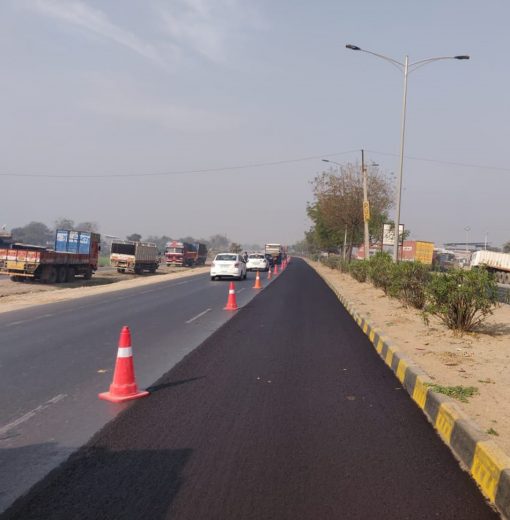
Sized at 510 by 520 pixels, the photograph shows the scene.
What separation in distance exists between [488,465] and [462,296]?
253 inches

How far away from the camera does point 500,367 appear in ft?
23.5

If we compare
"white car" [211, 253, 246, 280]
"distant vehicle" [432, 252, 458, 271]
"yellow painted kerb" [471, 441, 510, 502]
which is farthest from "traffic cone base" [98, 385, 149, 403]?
"white car" [211, 253, 246, 280]

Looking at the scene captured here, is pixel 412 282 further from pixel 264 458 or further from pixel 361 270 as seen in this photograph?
pixel 361 270

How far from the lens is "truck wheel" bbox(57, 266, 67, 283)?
28809 millimetres

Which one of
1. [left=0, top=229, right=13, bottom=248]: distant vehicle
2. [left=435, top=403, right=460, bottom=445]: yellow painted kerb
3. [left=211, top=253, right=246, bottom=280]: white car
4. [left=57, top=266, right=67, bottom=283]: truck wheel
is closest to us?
[left=435, top=403, right=460, bottom=445]: yellow painted kerb

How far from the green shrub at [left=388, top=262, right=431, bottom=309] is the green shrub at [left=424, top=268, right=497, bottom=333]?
4176 mm

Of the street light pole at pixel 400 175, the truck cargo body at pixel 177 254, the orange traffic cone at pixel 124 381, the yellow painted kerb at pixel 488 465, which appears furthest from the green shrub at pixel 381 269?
the truck cargo body at pixel 177 254

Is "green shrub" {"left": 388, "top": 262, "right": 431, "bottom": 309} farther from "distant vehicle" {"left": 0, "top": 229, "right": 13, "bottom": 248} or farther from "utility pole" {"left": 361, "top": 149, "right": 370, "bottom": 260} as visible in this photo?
"distant vehicle" {"left": 0, "top": 229, "right": 13, "bottom": 248}

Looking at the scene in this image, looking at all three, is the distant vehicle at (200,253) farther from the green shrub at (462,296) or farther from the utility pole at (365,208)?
the green shrub at (462,296)

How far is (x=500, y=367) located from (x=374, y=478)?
4252 mm

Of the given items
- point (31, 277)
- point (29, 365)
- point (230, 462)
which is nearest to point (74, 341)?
point (29, 365)

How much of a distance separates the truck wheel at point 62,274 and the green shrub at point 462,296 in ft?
→ 76.7

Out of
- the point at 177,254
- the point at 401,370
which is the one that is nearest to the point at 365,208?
the point at 401,370

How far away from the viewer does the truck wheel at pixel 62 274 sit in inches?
1134
